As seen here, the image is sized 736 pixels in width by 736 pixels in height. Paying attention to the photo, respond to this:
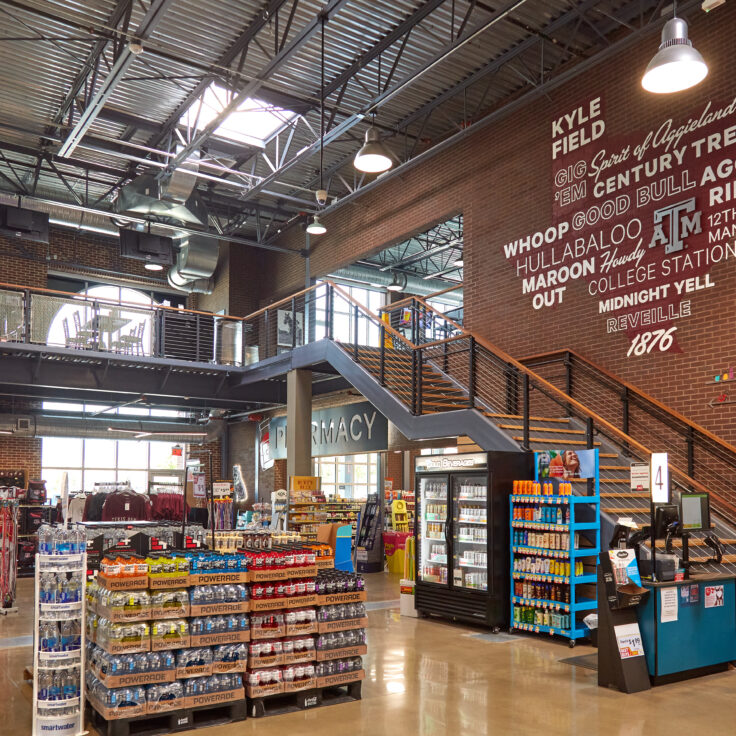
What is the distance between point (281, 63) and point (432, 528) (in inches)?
253

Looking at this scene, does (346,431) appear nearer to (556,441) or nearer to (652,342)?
(556,441)

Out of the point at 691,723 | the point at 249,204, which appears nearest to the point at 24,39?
the point at 249,204

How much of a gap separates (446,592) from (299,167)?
10157 millimetres

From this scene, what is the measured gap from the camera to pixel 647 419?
387 inches

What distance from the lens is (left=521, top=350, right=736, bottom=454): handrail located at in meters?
8.88

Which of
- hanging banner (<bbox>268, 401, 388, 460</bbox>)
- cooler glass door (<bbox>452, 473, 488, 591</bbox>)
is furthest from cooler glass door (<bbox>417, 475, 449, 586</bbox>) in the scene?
hanging banner (<bbox>268, 401, 388, 460</bbox>)

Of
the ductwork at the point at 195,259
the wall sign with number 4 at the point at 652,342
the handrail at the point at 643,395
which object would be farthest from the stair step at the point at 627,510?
the ductwork at the point at 195,259

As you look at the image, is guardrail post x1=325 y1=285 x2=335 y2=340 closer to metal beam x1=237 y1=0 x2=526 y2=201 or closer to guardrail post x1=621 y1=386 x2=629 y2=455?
metal beam x1=237 y1=0 x2=526 y2=201

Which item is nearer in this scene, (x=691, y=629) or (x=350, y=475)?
(x=691, y=629)

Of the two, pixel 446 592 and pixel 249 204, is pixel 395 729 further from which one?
pixel 249 204

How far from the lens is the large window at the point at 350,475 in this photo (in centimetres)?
2256

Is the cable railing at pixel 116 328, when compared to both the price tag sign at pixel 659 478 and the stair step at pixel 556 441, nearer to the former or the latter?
the stair step at pixel 556 441

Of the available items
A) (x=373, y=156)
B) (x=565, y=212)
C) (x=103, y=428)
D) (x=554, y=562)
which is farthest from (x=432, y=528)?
(x=103, y=428)

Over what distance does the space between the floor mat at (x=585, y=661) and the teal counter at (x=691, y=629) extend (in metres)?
0.66
